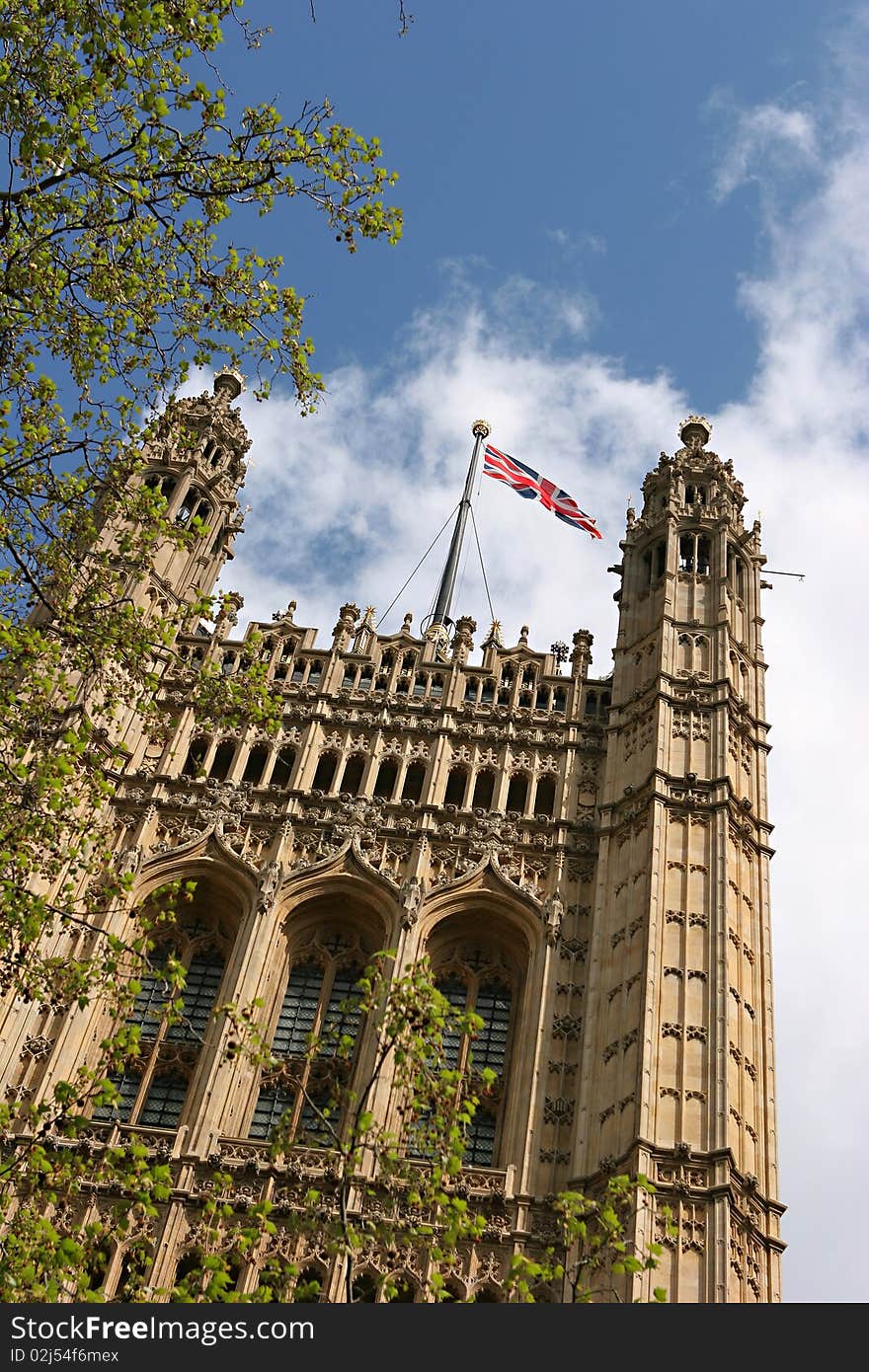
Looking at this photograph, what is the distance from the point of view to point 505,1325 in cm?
1475

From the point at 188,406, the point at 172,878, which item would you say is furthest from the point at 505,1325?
the point at 188,406

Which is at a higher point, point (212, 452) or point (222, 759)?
point (212, 452)

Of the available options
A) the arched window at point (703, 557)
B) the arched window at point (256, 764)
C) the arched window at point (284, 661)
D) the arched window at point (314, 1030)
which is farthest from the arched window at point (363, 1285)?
the arched window at point (703, 557)

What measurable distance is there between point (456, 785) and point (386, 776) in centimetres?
155

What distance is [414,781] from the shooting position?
115 feet

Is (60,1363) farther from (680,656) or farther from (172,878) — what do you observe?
(680,656)

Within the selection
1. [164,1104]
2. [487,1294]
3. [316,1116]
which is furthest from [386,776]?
[487,1294]

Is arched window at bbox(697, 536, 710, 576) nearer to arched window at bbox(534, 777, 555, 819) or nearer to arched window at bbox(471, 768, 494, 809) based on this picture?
arched window at bbox(534, 777, 555, 819)

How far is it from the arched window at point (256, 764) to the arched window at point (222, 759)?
40 cm

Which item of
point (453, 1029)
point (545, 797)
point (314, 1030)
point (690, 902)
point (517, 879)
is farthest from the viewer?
point (545, 797)

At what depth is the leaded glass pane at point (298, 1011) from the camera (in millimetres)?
30234

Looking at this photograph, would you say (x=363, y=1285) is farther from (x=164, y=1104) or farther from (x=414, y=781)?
(x=414, y=781)

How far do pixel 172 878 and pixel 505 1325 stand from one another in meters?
18.7

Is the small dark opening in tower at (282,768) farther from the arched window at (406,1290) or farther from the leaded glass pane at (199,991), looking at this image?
the arched window at (406,1290)
